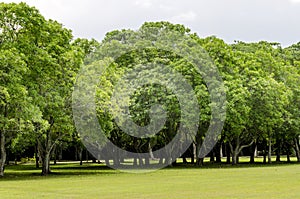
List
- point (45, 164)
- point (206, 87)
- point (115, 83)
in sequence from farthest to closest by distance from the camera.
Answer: point (206, 87)
point (115, 83)
point (45, 164)

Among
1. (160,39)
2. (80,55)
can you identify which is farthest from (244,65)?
(80,55)

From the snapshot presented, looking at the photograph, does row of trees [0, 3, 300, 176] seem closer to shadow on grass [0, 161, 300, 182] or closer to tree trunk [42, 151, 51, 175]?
tree trunk [42, 151, 51, 175]

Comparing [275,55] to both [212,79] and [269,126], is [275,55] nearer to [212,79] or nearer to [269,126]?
[269,126]

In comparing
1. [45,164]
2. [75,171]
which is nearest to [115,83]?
[75,171]

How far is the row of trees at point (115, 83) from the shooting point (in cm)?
3856

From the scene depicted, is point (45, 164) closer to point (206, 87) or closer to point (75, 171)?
point (75, 171)

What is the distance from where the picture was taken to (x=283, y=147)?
248 feet

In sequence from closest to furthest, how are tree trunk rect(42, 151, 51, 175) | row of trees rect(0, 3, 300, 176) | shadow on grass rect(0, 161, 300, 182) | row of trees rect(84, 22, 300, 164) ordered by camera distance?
row of trees rect(0, 3, 300, 176), shadow on grass rect(0, 161, 300, 182), tree trunk rect(42, 151, 51, 175), row of trees rect(84, 22, 300, 164)

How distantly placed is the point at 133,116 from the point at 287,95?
18.5 m

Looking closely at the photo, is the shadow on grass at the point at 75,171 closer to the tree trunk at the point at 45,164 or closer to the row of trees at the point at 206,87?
the tree trunk at the point at 45,164

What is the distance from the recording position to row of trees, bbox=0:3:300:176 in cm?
3856

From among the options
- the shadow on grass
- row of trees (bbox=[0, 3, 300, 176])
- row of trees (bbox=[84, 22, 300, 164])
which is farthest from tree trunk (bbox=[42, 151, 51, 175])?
row of trees (bbox=[84, 22, 300, 164])

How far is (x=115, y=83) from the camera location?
47.7m

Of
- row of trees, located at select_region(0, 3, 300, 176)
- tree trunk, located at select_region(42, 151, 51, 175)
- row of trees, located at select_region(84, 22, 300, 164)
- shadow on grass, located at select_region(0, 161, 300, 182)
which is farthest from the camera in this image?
row of trees, located at select_region(84, 22, 300, 164)
